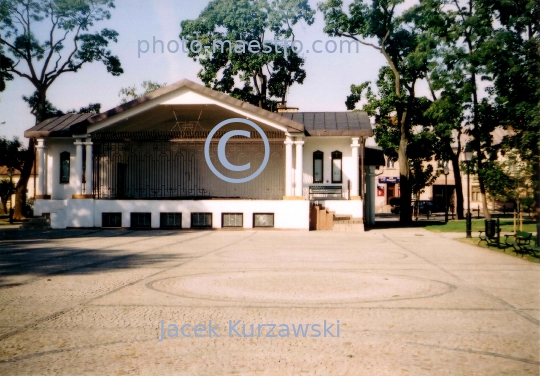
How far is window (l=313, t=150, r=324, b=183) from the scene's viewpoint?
2734 cm

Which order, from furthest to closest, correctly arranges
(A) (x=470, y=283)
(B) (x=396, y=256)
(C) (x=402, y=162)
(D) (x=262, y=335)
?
(C) (x=402, y=162)
(B) (x=396, y=256)
(A) (x=470, y=283)
(D) (x=262, y=335)

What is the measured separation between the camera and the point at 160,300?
25.2ft

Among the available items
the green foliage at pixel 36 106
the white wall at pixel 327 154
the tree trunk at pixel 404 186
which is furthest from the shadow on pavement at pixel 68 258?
the green foliage at pixel 36 106

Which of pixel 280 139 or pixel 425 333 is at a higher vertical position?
pixel 280 139

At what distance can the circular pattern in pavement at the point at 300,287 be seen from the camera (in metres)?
7.97

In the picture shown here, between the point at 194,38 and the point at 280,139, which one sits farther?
the point at 194,38

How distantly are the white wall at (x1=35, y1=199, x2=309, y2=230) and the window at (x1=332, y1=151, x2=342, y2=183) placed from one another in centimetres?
366

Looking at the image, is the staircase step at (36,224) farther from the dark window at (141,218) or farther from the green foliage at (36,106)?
the green foliage at (36,106)

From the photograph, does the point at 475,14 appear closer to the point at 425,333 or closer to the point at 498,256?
the point at 498,256

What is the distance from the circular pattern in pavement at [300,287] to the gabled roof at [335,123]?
1616cm

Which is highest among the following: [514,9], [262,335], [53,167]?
[514,9]

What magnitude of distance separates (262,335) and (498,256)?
411 inches

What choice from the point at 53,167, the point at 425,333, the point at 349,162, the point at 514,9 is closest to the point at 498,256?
the point at 425,333

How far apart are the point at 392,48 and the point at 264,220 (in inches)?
623
